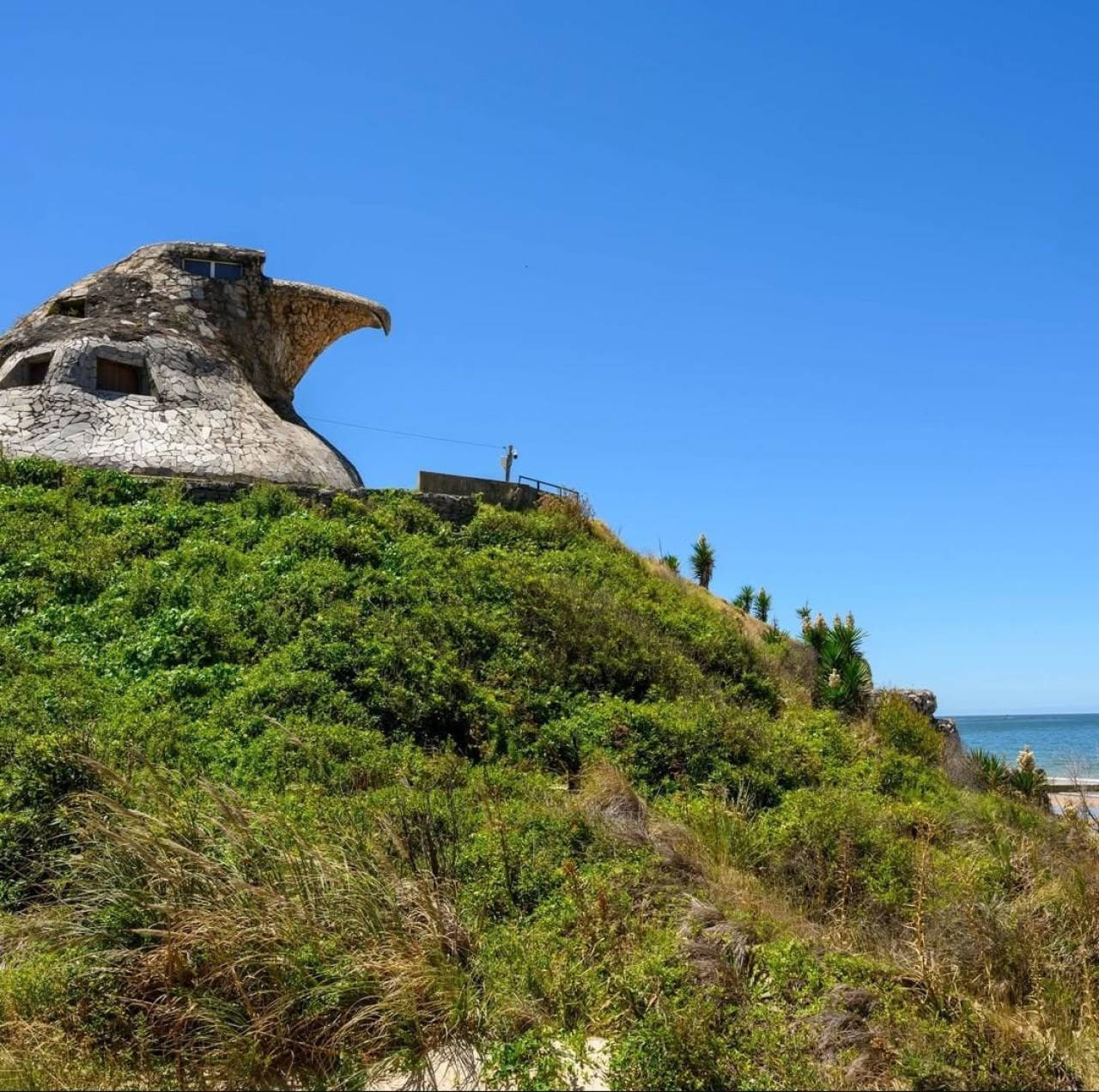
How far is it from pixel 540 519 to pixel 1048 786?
8.41 meters

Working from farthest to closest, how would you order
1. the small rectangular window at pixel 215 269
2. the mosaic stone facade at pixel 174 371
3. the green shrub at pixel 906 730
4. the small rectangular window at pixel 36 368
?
the small rectangular window at pixel 215 269 → the small rectangular window at pixel 36 368 → the mosaic stone facade at pixel 174 371 → the green shrub at pixel 906 730

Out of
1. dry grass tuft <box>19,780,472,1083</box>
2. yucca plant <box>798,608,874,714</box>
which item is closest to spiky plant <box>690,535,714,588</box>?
yucca plant <box>798,608,874,714</box>

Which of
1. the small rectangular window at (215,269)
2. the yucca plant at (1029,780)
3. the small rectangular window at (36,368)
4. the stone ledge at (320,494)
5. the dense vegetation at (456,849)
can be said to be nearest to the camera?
the dense vegetation at (456,849)

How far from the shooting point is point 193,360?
1955cm

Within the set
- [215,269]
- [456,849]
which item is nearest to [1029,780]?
[456,849]

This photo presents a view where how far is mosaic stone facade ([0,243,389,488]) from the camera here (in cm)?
1750

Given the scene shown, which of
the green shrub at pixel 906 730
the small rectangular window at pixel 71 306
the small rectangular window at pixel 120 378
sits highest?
the small rectangular window at pixel 71 306

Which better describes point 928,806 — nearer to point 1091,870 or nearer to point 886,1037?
point 1091,870

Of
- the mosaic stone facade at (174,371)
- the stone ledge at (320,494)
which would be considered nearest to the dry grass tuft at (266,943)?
the stone ledge at (320,494)

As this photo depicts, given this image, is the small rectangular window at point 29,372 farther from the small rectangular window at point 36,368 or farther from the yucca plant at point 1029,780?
the yucca plant at point 1029,780

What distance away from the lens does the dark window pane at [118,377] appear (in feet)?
61.6

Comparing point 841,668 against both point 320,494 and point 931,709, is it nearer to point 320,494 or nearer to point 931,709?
point 931,709

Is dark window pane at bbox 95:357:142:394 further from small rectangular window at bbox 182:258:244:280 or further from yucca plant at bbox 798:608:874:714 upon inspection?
yucca plant at bbox 798:608:874:714

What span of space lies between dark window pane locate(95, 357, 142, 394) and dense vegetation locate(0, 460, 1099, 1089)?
15.9 ft
